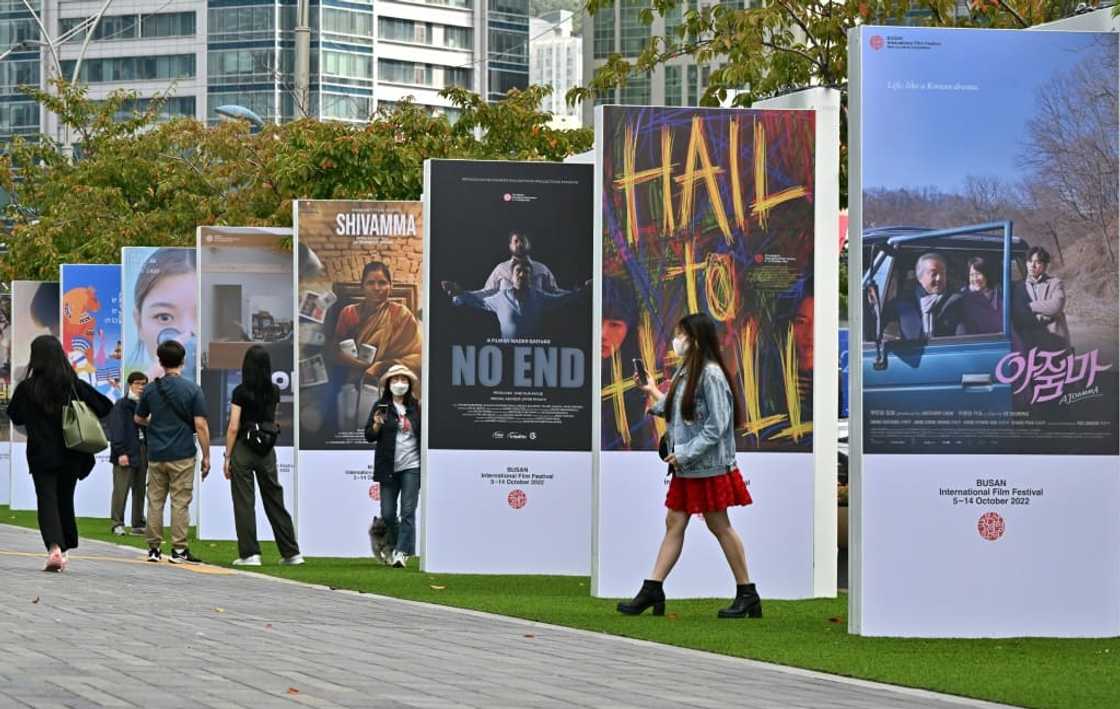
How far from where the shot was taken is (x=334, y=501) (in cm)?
2384

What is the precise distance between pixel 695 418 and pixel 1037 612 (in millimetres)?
2474

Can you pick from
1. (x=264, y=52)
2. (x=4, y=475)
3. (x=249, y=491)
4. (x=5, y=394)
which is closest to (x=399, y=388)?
(x=249, y=491)

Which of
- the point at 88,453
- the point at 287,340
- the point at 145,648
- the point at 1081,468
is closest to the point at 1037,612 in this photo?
the point at 1081,468

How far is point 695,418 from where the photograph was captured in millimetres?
14969

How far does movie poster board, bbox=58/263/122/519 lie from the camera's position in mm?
34594

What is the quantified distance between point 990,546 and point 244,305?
14.5 m

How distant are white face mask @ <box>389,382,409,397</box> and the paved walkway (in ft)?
18.0

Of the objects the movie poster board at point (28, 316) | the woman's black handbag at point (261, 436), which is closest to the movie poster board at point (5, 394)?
the movie poster board at point (28, 316)

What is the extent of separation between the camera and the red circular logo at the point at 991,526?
13.6 m

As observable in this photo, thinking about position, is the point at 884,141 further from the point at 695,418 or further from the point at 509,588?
the point at 509,588

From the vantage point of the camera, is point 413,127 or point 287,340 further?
point 413,127

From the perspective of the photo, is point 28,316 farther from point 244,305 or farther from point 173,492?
point 173,492

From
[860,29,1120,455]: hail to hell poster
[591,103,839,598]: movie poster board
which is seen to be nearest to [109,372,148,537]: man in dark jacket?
[591,103,839,598]: movie poster board

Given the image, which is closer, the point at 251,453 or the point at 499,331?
the point at 499,331
